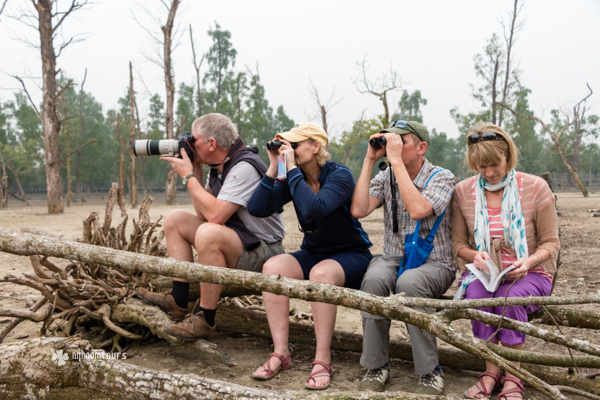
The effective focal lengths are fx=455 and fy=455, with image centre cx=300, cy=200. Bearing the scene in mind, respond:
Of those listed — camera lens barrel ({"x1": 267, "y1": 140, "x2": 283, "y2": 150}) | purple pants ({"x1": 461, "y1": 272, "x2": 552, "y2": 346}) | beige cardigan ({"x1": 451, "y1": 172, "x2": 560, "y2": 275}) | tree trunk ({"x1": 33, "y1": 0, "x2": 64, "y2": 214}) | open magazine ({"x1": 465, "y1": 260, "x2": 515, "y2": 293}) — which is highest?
tree trunk ({"x1": 33, "y1": 0, "x2": 64, "y2": 214})

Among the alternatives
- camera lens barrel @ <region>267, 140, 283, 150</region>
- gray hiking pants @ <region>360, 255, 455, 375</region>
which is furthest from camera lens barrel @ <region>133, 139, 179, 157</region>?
gray hiking pants @ <region>360, 255, 455, 375</region>

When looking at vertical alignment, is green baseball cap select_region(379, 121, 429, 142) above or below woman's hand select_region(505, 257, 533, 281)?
above

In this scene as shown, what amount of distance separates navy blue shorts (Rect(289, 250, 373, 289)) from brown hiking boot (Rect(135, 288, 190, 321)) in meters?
0.80

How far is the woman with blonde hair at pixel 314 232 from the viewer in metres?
2.36

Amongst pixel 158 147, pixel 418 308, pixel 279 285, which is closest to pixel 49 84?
pixel 158 147

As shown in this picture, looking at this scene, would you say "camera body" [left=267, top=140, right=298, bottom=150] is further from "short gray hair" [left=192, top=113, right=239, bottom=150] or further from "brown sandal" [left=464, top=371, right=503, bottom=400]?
"brown sandal" [left=464, top=371, right=503, bottom=400]

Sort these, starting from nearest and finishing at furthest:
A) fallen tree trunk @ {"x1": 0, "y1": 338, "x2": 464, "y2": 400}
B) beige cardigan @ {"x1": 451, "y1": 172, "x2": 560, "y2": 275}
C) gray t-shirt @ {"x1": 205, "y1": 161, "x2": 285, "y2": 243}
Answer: fallen tree trunk @ {"x1": 0, "y1": 338, "x2": 464, "y2": 400}, beige cardigan @ {"x1": 451, "y1": 172, "x2": 560, "y2": 275}, gray t-shirt @ {"x1": 205, "y1": 161, "x2": 285, "y2": 243}

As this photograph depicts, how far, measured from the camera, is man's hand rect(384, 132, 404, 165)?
2.44 metres

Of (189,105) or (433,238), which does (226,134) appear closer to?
(433,238)

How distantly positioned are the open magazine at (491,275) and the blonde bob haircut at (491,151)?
1.68ft

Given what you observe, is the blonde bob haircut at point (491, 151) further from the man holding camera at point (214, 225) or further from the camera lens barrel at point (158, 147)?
the camera lens barrel at point (158, 147)

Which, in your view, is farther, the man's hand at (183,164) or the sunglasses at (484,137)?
the man's hand at (183,164)

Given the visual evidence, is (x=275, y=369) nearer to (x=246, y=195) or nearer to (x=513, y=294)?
(x=246, y=195)

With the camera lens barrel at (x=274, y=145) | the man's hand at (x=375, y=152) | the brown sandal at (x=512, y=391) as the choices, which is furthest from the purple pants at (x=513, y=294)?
the camera lens barrel at (x=274, y=145)
